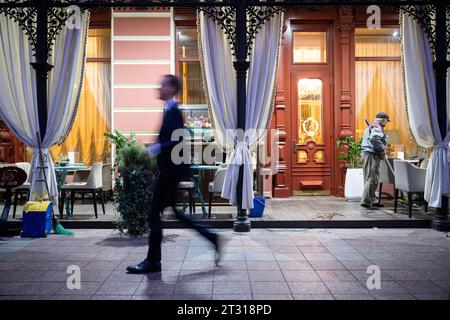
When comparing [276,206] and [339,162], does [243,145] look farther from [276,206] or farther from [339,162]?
[339,162]

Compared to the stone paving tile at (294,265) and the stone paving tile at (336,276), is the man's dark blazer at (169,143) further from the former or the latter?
the stone paving tile at (336,276)

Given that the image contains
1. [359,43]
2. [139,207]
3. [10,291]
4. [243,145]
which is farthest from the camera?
[359,43]

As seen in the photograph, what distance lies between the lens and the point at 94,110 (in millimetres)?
10320

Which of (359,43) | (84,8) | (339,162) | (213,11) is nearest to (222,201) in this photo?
(339,162)

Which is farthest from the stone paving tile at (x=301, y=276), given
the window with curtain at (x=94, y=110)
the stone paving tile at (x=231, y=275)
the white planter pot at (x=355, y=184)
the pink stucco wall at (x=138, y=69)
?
the window with curtain at (x=94, y=110)

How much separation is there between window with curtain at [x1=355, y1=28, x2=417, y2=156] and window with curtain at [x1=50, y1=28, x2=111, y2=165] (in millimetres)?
5879

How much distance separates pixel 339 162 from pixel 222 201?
3.09m

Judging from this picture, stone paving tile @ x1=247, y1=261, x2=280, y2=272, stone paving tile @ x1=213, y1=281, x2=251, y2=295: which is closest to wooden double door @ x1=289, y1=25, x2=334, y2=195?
stone paving tile @ x1=247, y1=261, x2=280, y2=272

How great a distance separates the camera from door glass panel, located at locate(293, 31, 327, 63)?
10.3 metres

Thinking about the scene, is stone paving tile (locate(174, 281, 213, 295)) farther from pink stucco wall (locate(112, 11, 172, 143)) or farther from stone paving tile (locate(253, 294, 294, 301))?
pink stucco wall (locate(112, 11, 172, 143))

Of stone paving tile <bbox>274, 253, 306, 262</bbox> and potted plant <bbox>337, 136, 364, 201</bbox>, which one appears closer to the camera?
stone paving tile <bbox>274, 253, 306, 262</bbox>

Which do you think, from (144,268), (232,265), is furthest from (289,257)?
(144,268)

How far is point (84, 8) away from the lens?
6.95 m
